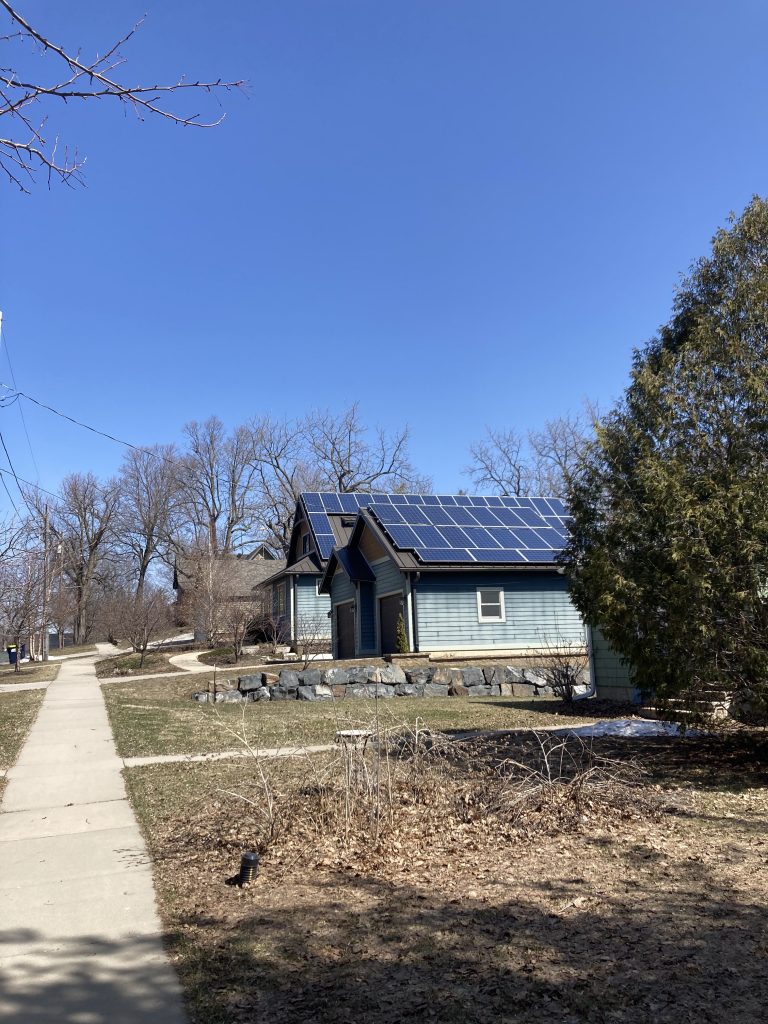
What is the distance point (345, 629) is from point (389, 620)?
12.2 ft

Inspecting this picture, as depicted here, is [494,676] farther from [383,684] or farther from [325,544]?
[325,544]

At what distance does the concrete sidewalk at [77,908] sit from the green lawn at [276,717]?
6.14 ft

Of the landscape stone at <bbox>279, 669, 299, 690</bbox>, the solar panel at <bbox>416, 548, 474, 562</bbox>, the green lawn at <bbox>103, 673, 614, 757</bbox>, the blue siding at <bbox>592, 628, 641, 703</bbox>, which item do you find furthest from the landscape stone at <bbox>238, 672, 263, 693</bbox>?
the blue siding at <bbox>592, 628, 641, 703</bbox>

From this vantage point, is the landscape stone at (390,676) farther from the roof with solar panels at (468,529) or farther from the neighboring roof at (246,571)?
the neighboring roof at (246,571)

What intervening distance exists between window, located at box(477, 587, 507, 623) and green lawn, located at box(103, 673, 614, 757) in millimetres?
4768

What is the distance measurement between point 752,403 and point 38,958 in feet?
24.5

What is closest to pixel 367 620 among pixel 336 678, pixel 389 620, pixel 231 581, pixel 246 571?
pixel 389 620

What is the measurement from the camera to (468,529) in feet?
76.8

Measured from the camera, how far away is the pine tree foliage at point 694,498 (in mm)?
7445

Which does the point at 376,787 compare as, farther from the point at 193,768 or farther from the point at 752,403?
the point at 752,403

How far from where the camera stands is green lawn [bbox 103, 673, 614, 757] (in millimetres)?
10992

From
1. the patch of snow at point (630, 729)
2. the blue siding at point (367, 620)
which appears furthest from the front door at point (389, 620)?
the patch of snow at point (630, 729)

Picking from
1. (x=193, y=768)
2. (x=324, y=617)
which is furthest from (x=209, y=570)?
(x=193, y=768)

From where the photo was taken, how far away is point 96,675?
82.1 feet
